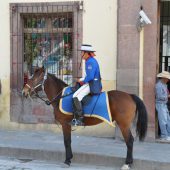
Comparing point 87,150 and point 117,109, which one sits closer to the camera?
point 117,109

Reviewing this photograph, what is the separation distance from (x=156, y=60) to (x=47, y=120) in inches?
119

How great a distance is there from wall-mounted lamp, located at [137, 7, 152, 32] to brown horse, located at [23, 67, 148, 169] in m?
2.08

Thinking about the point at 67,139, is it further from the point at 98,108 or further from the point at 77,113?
the point at 98,108

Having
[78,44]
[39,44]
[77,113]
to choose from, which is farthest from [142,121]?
[39,44]

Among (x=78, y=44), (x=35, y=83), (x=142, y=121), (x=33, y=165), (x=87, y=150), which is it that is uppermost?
(x=78, y=44)

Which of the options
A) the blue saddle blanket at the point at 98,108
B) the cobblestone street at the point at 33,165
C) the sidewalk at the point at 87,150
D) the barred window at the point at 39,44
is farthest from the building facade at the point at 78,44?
the cobblestone street at the point at 33,165

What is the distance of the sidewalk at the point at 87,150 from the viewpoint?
860 cm

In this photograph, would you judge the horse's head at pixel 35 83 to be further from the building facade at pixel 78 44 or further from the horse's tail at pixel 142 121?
the building facade at pixel 78 44

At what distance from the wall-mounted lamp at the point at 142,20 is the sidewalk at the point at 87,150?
2579mm

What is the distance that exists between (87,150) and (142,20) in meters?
3.02

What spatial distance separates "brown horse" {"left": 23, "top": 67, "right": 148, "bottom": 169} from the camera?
27.3 ft

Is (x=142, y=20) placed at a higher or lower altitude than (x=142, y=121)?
higher

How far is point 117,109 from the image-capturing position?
27.4ft

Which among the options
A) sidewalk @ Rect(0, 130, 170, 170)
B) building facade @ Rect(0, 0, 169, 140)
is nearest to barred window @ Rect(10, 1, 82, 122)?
building facade @ Rect(0, 0, 169, 140)
